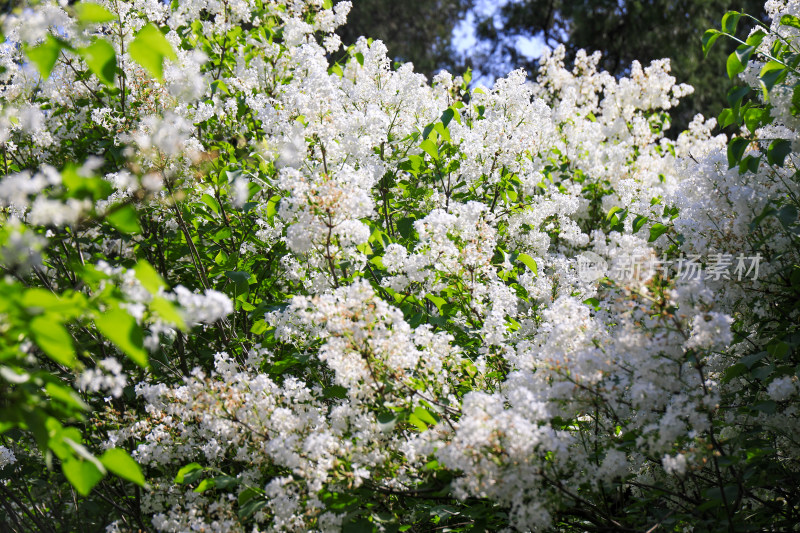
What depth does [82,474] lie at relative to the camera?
63.4 inches

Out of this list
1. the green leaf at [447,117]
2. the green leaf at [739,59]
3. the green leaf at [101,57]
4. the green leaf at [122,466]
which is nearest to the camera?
the green leaf at [101,57]

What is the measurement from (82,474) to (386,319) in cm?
126

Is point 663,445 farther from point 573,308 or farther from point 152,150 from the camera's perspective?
point 152,150

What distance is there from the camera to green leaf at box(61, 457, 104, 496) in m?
1.59

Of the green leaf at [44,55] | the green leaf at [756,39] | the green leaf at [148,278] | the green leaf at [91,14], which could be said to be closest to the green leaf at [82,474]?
the green leaf at [148,278]

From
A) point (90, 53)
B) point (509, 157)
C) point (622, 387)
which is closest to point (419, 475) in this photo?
point (622, 387)

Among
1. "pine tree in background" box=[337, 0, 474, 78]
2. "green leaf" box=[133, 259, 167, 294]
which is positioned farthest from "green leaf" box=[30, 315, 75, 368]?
"pine tree in background" box=[337, 0, 474, 78]

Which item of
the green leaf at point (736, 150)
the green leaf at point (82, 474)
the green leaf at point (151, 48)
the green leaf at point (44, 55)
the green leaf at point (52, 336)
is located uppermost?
the green leaf at point (736, 150)

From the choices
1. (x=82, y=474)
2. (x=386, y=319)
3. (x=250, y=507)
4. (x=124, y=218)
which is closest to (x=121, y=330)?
(x=124, y=218)

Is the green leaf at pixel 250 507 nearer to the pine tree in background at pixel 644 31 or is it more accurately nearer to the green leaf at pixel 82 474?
the green leaf at pixel 82 474

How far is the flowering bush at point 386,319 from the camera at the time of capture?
6.59ft

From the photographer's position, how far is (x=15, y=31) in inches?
184

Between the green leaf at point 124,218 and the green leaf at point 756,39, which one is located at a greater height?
the green leaf at point 756,39

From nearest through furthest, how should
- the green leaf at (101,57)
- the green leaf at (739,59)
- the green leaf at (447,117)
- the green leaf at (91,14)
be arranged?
the green leaf at (91,14) → the green leaf at (101,57) → the green leaf at (739,59) → the green leaf at (447,117)
